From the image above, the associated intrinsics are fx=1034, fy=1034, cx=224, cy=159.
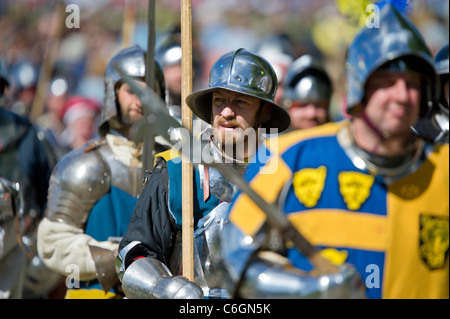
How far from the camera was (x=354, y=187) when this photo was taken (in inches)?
160

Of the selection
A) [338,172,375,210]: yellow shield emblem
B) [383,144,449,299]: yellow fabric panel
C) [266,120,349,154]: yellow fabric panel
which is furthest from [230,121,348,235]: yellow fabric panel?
[383,144,449,299]: yellow fabric panel

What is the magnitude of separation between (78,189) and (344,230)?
9.85 ft

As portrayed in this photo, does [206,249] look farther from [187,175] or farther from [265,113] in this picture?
[265,113]

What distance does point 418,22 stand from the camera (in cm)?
1104

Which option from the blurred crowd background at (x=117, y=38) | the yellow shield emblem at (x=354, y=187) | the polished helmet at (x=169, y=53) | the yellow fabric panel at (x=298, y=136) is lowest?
the yellow shield emblem at (x=354, y=187)

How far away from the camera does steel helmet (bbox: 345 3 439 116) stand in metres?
4.00

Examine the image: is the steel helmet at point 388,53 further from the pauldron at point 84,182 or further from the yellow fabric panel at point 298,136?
the pauldron at point 84,182

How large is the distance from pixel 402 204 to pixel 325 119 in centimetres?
544

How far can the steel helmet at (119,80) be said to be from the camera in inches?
276

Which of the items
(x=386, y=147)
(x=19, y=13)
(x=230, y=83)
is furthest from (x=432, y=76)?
(x=19, y=13)

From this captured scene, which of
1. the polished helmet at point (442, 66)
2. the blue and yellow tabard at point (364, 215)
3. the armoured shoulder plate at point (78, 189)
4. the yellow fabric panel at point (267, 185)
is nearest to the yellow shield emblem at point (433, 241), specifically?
the blue and yellow tabard at point (364, 215)

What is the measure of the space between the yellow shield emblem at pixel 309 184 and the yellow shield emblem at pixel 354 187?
80mm

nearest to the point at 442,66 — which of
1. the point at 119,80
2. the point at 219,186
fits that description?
the point at 219,186

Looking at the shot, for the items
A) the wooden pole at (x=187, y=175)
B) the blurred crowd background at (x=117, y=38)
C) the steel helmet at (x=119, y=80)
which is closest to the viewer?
the wooden pole at (x=187, y=175)
